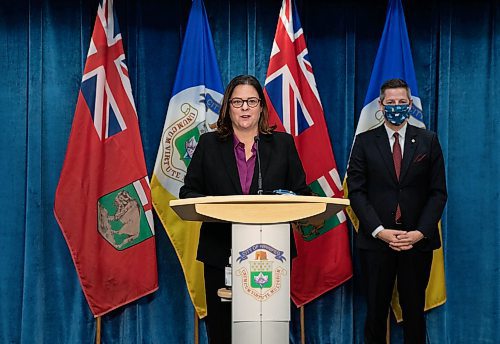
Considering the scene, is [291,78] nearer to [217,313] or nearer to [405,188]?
[405,188]

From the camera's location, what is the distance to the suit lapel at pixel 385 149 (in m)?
3.14

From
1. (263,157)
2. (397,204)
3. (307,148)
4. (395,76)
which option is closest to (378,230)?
(397,204)

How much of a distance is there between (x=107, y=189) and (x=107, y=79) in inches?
24.0

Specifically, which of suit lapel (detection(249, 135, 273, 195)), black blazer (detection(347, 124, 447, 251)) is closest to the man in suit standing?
black blazer (detection(347, 124, 447, 251))

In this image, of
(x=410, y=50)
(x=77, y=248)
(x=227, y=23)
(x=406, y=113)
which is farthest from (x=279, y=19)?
(x=77, y=248)

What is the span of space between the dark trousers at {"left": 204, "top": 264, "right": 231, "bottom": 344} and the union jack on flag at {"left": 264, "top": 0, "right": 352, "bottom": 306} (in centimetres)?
127

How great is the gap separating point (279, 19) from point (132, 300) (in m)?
1.79

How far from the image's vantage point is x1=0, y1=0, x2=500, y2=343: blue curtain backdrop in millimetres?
3713

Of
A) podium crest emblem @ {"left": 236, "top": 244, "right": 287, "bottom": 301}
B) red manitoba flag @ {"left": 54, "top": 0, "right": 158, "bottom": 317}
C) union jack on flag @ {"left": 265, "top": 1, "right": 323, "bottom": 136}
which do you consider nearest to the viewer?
podium crest emblem @ {"left": 236, "top": 244, "right": 287, "bottom": 301}

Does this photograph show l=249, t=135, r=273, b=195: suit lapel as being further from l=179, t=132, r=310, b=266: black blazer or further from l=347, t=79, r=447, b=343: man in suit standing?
l=347, t=79, r=447, b=343: man in suit standing

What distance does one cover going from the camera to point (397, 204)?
10.2ft

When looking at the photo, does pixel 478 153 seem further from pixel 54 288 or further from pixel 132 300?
pixel 54 288

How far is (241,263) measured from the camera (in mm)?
1994

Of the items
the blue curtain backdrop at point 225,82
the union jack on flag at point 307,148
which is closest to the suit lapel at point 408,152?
the union jack on flag at point 307,148
